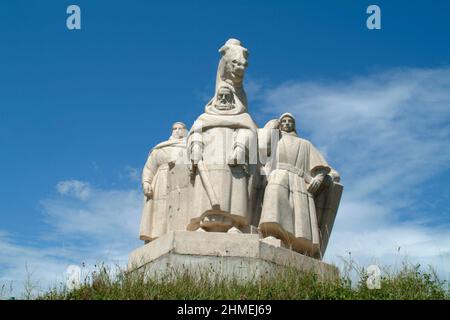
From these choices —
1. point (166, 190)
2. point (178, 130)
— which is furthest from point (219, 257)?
point (178, 130)

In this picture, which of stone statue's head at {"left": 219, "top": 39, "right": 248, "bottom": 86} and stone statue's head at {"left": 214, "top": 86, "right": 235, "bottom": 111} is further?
stone statue's head at {"left": 219, "top": 39, "right": 248, "bottom": 86}

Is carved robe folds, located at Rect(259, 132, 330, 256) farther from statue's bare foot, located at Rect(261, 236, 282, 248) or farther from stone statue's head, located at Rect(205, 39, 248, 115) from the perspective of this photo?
stone statue's head, located at Rect(205, 39, 248, 115)

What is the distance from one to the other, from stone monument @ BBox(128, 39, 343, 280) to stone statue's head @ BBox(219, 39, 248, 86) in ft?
0.06

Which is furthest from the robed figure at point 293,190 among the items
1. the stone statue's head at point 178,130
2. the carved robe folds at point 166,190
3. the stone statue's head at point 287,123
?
the stone statue's head at point 178,130

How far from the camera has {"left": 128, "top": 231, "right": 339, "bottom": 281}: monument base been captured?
13709 millimetres

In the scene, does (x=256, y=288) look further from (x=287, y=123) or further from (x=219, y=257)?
(x=287, y=123)

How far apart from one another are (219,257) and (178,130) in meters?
3.65

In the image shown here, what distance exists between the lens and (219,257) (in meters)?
13.9

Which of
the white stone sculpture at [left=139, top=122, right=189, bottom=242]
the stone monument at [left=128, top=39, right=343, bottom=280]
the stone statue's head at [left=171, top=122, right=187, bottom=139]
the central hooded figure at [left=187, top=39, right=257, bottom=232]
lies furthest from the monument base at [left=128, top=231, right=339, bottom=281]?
the stone statue's head at [left=171, top=122, right=187, bottom=139]

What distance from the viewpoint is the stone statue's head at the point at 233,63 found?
16109 mm

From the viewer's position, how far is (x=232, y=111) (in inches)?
613

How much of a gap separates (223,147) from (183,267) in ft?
7.69

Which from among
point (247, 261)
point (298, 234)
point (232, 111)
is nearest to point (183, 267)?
point (247, 261)
